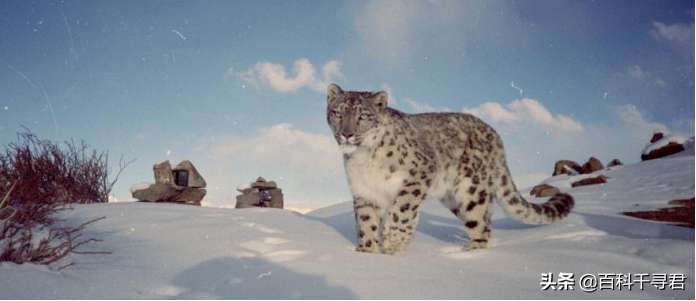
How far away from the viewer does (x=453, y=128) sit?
22.2ft

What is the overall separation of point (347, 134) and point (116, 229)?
3.34 metres

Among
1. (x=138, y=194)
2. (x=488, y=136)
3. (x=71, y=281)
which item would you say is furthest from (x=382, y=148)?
(x=138, y=194)

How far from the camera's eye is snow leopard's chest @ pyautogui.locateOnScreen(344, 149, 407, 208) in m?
5.83

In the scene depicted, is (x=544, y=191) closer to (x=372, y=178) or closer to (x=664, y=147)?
(x=664, y=147)

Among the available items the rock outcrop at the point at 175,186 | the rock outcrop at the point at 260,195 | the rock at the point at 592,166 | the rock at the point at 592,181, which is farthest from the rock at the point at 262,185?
the rock at the point at 592,166

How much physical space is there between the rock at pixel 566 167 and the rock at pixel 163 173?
11.7 m

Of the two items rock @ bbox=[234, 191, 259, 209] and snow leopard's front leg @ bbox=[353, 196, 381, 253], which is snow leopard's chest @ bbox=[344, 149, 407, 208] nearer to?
snow leopard's front leg @ bbox=[353, 196, 381, 253]

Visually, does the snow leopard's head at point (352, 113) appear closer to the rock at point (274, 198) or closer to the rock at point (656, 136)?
the rock at point (274, 198)

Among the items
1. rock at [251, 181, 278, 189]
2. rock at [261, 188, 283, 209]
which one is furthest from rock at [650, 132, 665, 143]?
rock at [251, 181, 278, 189]

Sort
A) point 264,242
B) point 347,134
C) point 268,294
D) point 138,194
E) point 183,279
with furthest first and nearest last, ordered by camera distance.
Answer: point 138,194 → point 264,242 → point 347,134 → point 183,279 → point 268,294

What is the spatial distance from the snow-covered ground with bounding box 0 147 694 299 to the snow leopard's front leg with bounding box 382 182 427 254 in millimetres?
187

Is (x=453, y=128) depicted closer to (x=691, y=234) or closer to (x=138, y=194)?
(x=691, y=234)

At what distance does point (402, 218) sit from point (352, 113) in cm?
127

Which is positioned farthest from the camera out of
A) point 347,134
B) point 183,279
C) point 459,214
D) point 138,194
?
point 138,194
